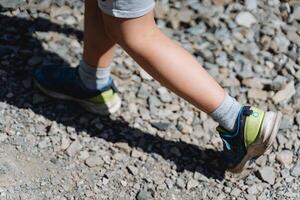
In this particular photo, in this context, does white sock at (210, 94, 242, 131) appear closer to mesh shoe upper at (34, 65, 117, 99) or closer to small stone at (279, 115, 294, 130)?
small stone at (279, 115, 294, 130)

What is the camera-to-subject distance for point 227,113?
90.7 inches

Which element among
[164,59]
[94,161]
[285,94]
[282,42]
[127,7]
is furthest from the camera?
[282,42]

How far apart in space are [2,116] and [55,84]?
0.26 meters

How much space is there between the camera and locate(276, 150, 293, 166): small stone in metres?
2.60

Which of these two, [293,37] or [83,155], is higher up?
[293,37]

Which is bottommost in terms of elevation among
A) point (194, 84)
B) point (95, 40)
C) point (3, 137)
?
point (3, 137)

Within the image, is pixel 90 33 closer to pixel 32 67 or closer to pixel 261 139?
pixel 32 67

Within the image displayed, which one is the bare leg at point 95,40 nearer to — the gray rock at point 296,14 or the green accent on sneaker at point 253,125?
the green accent on sneaker at point 253,125

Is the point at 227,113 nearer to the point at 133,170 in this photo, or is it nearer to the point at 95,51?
the point at 133,170

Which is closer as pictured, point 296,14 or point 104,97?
point 104,97

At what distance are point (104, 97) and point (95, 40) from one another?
29 cm

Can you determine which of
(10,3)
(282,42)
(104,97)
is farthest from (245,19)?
(10,3)

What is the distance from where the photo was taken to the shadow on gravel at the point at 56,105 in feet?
8.46

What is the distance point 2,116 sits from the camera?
8.71 ft
